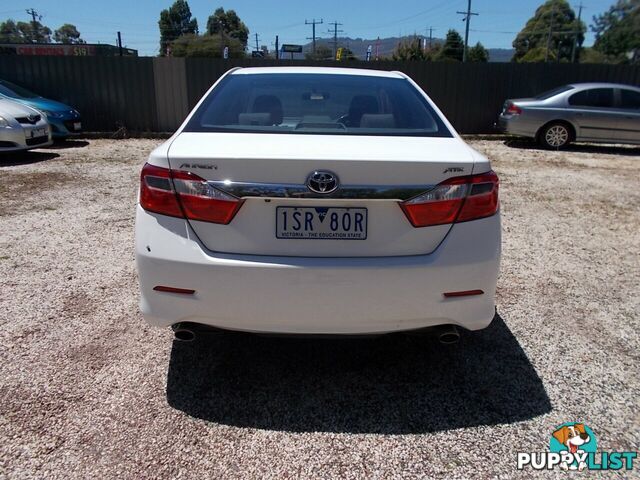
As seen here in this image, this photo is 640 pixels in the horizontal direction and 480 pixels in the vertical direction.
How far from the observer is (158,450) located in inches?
83.3

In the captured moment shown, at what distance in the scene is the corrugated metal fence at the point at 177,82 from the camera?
12.7m

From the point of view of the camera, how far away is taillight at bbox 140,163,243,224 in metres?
2.10

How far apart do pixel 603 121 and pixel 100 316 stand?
11657 millimetres

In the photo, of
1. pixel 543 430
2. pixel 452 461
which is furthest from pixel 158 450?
pixel 543 430

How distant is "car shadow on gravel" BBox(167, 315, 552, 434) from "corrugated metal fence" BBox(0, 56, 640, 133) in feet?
37.8

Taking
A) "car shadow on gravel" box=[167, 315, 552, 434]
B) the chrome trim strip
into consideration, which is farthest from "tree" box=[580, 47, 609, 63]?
the chrome trim strip

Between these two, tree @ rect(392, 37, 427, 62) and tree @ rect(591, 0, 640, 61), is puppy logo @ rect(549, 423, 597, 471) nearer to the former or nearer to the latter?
tree @ rect(392, 37, 427, 62)

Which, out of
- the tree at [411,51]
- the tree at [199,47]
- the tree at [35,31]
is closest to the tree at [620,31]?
the tree at [411,51]

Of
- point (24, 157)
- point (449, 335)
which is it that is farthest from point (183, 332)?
point (24, 157)

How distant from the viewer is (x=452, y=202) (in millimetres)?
2150

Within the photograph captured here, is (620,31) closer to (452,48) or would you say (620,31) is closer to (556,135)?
(452,48)

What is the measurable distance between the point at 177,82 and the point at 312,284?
12552 mm

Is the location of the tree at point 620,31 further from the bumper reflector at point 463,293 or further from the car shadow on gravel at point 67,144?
the bumper reflector at point 463,293

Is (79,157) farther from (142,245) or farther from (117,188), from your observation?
(142,245)
